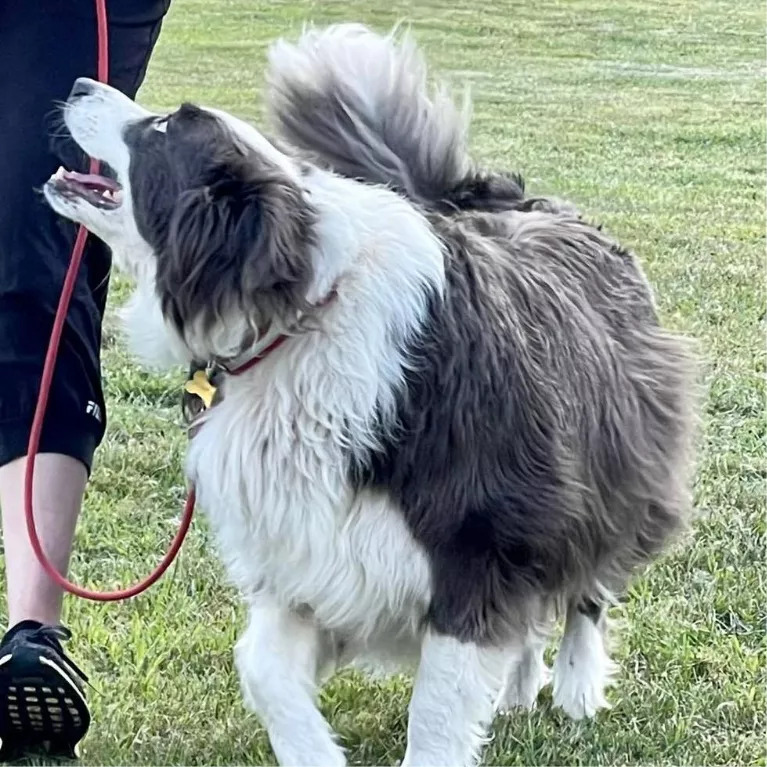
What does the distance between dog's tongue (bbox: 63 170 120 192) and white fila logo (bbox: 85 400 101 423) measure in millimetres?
808

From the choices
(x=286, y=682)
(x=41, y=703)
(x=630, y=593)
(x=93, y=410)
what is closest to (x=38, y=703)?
(x=41, y=703)

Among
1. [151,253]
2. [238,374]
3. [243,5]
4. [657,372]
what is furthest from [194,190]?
[243,5]

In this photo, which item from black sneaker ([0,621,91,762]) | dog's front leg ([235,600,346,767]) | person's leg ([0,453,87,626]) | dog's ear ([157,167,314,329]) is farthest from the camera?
person's leg ([0,453,87,626])

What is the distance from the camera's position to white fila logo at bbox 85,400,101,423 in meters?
4.02

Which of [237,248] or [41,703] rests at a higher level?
[237,248]

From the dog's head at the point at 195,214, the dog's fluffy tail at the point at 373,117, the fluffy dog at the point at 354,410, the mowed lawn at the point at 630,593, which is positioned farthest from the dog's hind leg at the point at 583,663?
the dog's head at the point at 195,214

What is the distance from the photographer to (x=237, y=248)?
3160mm

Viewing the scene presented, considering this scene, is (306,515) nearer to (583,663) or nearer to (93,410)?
(93,410)

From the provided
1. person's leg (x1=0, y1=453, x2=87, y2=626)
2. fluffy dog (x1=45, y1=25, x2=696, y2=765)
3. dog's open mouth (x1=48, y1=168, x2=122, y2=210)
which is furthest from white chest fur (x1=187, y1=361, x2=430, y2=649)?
person's leg (x1=0, y1=453, x2=87, y2=626)

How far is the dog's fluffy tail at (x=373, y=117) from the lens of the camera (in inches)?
165

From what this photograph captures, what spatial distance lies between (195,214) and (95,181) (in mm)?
358

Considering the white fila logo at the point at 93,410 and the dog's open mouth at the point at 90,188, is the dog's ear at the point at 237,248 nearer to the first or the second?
the dog's open mouth at the point at 90,188

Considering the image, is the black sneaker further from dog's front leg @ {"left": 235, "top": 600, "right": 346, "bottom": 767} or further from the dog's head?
the dog's head

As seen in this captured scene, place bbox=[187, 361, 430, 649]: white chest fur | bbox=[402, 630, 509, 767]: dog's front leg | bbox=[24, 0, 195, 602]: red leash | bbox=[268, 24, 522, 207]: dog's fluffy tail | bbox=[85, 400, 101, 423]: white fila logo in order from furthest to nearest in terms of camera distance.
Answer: bbox=[268, 24, 522, 207]: dog's fluffy tail, bbox=[85, 400, 101, 423]: white fila logo, bbox=[24, 0, 195, 602]: red leash, bbox=[402, 630, 509, 767]: dog's front leg, bbox=[187, 361, 430, 649]: white chest fur
